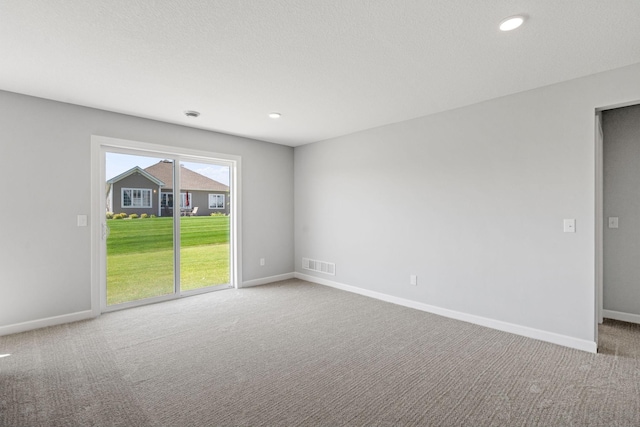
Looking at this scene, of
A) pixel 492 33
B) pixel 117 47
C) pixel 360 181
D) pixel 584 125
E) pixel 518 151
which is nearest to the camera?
pixel 492 33

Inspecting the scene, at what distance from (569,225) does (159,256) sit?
4913 millimetres

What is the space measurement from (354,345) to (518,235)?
6.78 feet

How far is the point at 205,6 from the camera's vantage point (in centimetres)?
186

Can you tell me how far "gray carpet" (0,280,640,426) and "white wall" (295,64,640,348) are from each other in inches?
17.2

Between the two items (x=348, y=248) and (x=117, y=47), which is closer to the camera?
(x=117, y=47)

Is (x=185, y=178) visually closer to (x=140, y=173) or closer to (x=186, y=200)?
(x=186, y=200)

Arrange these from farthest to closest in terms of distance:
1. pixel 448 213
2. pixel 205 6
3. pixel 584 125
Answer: pixel 448 213 < pixel 584 125 < pixel 205 6

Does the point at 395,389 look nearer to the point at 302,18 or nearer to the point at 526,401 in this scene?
the point at 526,401

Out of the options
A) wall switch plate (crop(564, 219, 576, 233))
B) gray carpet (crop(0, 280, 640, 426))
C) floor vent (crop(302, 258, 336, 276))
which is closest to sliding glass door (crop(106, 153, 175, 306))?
gray carpet (crop(0, 280, 640, 426))

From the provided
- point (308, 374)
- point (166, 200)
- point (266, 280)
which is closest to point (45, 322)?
point (166, 200)

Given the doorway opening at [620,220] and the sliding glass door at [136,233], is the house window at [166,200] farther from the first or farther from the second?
the doorway opening at [620,220]

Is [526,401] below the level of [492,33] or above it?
below

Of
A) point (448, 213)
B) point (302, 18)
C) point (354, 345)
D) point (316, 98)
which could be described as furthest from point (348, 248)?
point (302, 18)

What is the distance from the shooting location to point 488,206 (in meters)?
3.44
